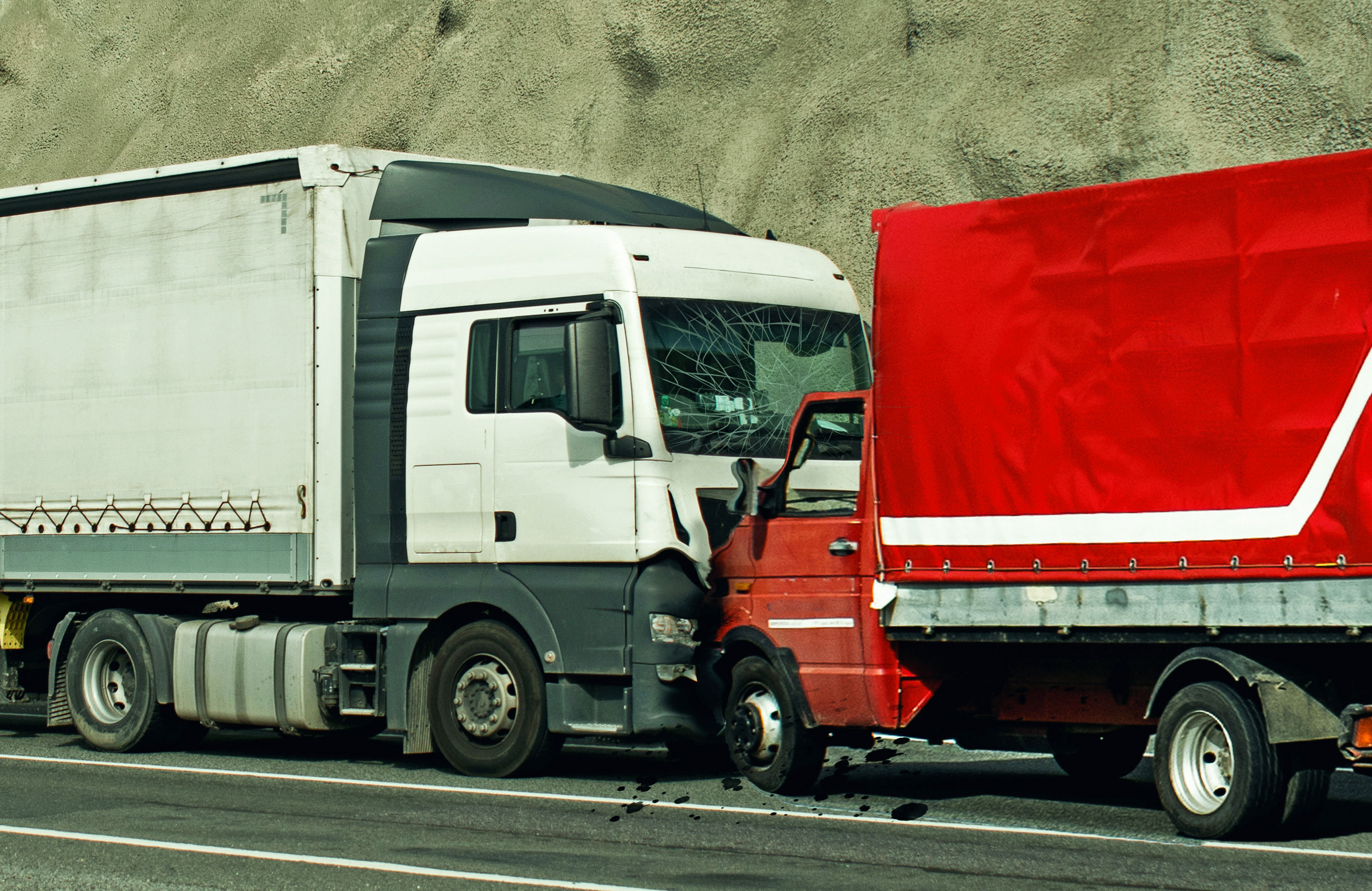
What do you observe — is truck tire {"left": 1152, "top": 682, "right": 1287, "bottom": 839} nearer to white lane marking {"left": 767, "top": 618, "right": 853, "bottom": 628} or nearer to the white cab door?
white lane marking {"left": 767, "top": 618, "right": 853, "bottom": 628}

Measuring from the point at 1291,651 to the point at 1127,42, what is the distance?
26228 mm

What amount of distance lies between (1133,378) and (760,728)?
10.5 feet

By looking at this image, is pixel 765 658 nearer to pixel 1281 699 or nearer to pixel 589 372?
pixel 589 372

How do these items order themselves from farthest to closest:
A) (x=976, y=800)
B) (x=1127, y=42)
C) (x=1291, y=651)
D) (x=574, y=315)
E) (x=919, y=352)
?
(x=1127, y=42) → (x=574, y=315) → (x=976, y=800) → (x=919, y=352) → (x=1291, y=651)

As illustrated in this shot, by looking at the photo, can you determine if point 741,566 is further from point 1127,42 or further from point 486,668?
point 1127,42

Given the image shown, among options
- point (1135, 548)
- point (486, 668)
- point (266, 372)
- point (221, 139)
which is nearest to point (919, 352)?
point (1135, 548)

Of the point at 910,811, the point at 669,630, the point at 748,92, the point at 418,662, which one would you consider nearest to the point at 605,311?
the point at 669,630

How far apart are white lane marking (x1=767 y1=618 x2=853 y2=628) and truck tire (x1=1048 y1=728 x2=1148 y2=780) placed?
1.53 meters

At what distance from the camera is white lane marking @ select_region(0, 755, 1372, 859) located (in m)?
8.58

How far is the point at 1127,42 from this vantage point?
32.8 meters

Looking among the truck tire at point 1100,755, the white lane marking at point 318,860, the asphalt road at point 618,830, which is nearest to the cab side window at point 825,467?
the asphalt road at point 618,830

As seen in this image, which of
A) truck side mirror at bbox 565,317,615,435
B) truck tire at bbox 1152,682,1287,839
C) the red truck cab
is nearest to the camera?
truck tire at bbox 1152,682,1287,839


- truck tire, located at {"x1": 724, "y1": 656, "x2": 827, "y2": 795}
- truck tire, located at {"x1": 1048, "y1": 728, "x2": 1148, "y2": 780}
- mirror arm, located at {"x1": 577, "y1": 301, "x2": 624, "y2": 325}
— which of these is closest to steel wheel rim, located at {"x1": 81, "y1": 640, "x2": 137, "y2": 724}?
mirror arm, located at {"x1": 577, "y1": 301, "x2": 624, "y2": 325}

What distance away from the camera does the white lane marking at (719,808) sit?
8.58 m
